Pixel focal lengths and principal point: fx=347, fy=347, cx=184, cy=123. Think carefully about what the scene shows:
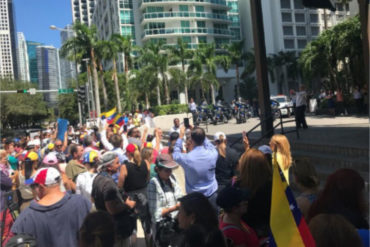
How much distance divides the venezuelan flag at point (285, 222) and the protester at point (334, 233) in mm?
61

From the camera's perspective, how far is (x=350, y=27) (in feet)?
67.9

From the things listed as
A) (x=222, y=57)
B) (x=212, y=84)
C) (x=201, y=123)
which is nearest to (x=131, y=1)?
(x=222, y=57)

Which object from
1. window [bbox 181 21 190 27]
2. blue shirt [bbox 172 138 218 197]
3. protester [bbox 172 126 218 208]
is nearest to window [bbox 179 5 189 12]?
window [bbox 181 21 190 27]

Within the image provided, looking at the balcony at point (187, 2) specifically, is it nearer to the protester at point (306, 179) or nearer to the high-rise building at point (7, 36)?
the high-rise building at point (7, 36)

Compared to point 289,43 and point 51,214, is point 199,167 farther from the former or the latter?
point 289,43

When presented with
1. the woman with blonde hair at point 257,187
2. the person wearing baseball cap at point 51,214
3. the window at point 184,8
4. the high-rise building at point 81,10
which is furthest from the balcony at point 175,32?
the high-rise building at point 81,10

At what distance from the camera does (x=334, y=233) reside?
188 cm

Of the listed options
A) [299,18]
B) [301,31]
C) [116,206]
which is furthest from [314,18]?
[116,206]

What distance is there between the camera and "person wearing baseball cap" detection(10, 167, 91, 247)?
290 centimetres

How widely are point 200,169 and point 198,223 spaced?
1.84 metres

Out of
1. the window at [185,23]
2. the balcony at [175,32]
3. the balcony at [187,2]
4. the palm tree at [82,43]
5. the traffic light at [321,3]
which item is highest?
the balcony at [187,2]

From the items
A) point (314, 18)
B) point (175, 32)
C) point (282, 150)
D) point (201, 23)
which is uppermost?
point (314, 18)

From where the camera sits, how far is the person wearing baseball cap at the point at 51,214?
2.90 meters

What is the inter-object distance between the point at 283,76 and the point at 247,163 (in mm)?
61350
